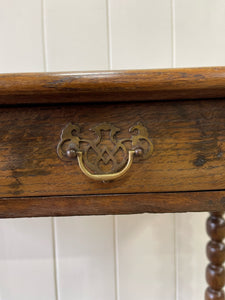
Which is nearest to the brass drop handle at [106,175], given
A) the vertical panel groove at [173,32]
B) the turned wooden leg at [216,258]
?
the turned wooden leg at [216,258]

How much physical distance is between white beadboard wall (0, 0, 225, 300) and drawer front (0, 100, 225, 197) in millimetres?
384

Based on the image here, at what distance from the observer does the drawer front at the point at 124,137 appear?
0.34 meters

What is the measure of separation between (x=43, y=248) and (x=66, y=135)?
0.52 m

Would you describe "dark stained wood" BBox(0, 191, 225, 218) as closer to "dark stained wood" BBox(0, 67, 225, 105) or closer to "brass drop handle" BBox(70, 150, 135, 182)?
"brass drop handle" BBox(70, 150, 135, 182)

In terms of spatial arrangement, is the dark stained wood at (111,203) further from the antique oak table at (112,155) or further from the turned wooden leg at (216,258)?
the turned wooden leg at (216,258)

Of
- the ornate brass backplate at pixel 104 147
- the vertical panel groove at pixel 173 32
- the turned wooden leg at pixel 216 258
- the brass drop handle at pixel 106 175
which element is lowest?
the turned wooden leg at pixel 216 258

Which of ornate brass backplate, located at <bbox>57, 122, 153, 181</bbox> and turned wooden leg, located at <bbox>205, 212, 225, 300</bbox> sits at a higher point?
ornate brass backplate, located at <bbox>57, 122, 153, 181</bbox>

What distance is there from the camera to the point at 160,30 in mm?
678

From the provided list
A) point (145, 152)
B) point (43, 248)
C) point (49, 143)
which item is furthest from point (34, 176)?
point (43, 248)

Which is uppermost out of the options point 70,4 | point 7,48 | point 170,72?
point 70,4

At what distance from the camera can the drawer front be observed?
0.34 metres

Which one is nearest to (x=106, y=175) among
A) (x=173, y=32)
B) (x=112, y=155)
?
(x=112, y=155)

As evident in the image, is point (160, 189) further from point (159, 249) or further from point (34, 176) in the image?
point (159, 249)

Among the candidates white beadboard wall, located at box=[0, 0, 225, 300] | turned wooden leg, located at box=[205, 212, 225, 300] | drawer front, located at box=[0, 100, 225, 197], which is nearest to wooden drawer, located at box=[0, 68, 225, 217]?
drawer front, located at box=[0, 100, 225, 197]
